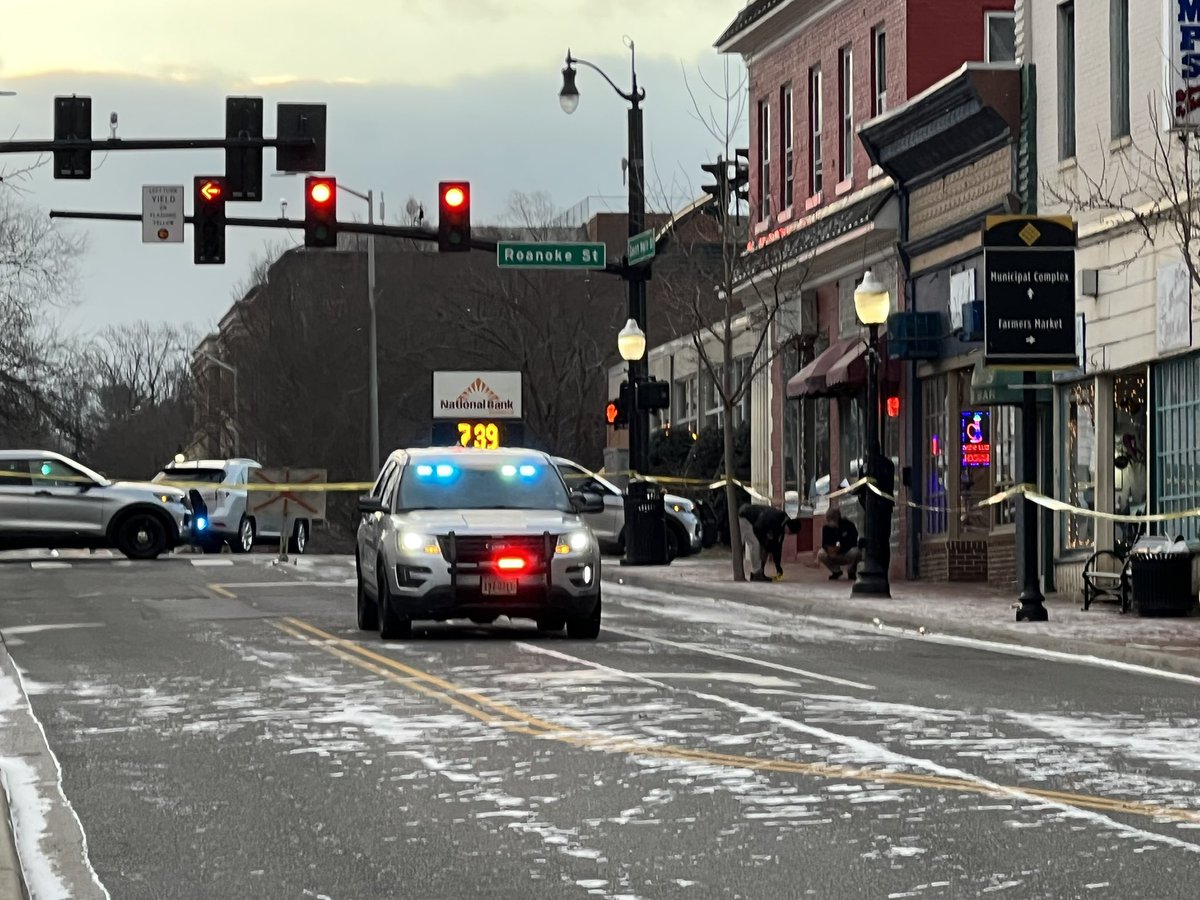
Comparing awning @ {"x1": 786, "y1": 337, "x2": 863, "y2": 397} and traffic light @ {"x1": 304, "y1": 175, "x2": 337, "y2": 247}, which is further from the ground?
traffic light @ {"x1": 304, "y1": 175, "x2": 337, "y2": 247}

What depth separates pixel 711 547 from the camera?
47.2 m

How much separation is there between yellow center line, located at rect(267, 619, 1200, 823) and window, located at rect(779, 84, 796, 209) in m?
23.5

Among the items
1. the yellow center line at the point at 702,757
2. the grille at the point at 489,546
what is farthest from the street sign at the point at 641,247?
the yellow center line at the point at 702,757

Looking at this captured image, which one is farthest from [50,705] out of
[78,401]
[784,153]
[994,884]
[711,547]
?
[78,401]

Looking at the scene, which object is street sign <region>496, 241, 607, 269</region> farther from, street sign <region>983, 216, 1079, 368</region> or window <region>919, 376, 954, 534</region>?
street sign <region>983, 216, 1079, 368</region>

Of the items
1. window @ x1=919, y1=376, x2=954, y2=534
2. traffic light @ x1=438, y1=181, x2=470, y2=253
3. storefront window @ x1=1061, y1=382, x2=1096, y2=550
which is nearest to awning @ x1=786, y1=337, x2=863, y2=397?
window @ x1=919, y1=376, x2=954, y2=534

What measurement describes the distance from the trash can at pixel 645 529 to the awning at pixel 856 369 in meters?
3.41

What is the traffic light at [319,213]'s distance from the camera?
32875 mm

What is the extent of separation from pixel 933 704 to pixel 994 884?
6.26m

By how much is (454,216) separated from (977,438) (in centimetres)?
817

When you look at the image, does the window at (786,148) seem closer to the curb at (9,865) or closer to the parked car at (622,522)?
the parked car at (622,522)

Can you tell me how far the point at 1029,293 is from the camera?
23422mm

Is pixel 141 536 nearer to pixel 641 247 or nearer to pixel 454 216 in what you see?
pixel 454 216

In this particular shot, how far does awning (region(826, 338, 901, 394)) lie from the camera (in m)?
33.6
